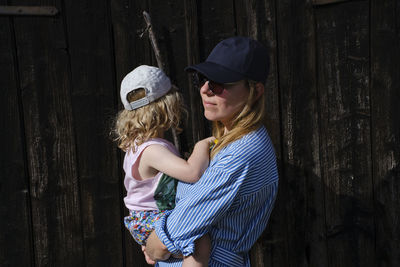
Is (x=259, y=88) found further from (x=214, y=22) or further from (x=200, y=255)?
(x=214, y=22)

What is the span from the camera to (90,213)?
2730 millimetres

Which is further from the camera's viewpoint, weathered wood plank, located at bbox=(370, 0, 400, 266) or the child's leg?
weathered wood plank, located at bbox=(370, 0, 400, 266)

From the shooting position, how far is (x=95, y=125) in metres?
2.68

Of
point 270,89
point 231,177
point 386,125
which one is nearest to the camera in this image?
point 231,177

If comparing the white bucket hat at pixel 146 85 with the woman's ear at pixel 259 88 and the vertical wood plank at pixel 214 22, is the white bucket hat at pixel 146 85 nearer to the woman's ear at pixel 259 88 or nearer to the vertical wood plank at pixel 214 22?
the woman's ear at pixel 259 88

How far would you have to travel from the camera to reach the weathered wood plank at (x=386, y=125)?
246 centimetres

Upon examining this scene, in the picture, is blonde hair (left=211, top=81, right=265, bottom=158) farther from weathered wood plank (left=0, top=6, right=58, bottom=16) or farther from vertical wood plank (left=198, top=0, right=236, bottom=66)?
weathered wood plank (left=0, top=6, right=58, bottom=16)

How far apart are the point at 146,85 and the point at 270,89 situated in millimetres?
972

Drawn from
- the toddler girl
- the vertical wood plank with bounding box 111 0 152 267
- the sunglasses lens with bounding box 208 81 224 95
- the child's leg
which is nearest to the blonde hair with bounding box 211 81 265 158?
the sunglasses lens with bounding box 208 81 224 95

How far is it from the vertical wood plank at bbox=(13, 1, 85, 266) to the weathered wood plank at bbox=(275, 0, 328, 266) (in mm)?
1369

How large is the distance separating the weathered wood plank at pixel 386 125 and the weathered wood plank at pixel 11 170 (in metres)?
2.21

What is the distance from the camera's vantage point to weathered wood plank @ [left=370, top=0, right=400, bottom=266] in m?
A: 2.46

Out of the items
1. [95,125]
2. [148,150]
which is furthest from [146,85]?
[95,125]

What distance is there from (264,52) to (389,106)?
123 cm
